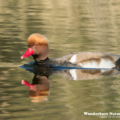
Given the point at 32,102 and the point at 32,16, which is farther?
the point at 32,16

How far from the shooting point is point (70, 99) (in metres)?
8.18

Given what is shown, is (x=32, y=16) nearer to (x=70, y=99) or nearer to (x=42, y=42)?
(x=42, y=42)

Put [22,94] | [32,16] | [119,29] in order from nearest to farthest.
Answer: [22,94]
[119,29]
[32,16]

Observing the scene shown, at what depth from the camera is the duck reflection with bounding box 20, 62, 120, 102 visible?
30.1ft

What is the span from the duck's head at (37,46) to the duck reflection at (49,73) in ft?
1.36

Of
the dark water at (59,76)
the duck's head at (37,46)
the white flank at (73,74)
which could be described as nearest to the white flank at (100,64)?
the white flank at (73,74)

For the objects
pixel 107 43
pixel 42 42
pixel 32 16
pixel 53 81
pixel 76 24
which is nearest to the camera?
pixel 53 81

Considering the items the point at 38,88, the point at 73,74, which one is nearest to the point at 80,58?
the point at 73,74

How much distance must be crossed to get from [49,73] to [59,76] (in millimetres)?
467

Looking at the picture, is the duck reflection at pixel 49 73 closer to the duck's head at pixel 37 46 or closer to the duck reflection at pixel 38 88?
the duck reflection at pixel 38 88

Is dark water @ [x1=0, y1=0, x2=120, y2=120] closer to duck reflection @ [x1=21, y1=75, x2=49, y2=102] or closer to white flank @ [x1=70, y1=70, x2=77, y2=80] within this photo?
duck reflection @ [x1=21, y1=75, x2=49, y2=102]

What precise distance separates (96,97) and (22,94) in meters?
1.62

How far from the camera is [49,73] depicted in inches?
427

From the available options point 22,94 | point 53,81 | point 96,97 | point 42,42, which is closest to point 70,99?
point 96,97
